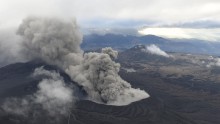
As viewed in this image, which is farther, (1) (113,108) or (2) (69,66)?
(2) (69,66)

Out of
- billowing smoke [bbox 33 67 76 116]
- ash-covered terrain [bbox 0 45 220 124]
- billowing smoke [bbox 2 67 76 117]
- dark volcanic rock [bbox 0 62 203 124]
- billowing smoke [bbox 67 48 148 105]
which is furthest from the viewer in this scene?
billowing smoke [bbox 67 48 148 105]

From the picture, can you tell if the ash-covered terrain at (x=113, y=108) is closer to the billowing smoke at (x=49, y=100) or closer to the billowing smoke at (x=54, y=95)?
the billowing smoke at (x=49, y=100)

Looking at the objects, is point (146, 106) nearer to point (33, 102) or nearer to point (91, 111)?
point (91, 111)

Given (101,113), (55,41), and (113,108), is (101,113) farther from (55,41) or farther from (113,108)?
(55,41)

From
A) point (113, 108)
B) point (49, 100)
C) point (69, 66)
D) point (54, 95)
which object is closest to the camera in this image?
point (49, 100)

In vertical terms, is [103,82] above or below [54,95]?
above

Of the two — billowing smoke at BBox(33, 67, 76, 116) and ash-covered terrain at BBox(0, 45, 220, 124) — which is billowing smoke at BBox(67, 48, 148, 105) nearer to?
ash-covered terrain at BBox(0, 45, 220, 124)

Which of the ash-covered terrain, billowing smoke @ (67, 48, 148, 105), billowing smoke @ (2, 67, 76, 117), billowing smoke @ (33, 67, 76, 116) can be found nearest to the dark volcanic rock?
the ash-covered terrain

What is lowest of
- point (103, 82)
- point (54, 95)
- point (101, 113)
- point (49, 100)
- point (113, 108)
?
point (101, 113)

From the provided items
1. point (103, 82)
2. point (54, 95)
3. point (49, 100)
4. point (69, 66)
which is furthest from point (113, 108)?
point (69, 66)
